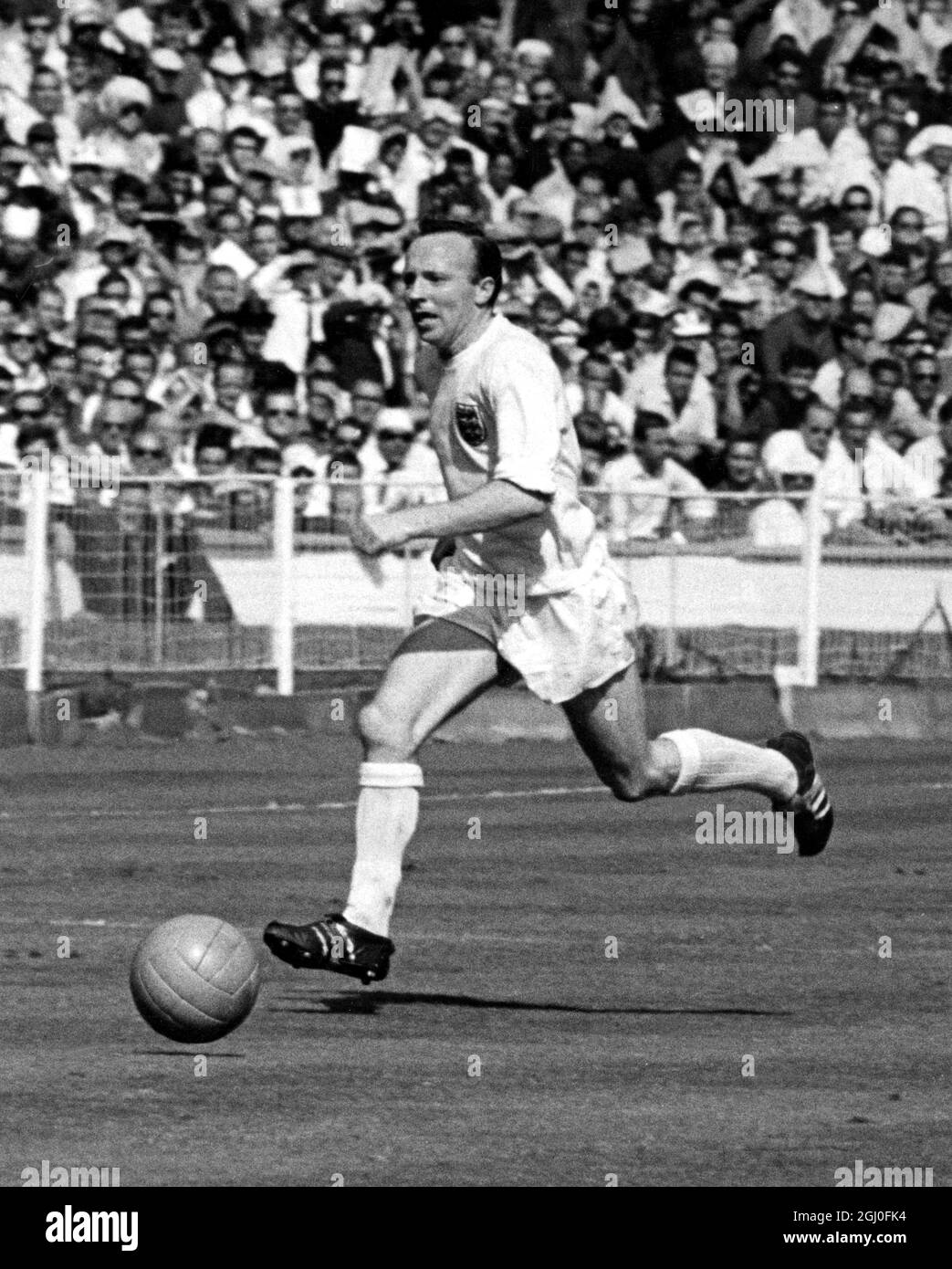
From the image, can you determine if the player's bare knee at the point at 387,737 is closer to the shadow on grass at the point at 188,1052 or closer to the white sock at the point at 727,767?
the white sock at the point at 727,767

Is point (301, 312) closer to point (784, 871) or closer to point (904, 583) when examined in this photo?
point (904, 583)

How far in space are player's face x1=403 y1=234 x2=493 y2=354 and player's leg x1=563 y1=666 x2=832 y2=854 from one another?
1.12 metres

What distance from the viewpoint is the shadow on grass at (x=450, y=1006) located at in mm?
9508

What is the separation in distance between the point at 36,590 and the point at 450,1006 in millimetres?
10181

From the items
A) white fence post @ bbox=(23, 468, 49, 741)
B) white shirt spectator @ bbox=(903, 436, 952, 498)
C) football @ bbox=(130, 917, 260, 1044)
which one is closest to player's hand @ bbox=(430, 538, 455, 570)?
football @ bbox=(130, 917, 260, 1044)

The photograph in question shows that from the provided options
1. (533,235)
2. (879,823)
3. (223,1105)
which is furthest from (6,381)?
(223,1105)

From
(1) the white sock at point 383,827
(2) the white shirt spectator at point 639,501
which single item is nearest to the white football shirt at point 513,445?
(1) the white sock at point 383,827

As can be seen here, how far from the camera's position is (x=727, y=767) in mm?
10422

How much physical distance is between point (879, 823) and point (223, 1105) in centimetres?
800

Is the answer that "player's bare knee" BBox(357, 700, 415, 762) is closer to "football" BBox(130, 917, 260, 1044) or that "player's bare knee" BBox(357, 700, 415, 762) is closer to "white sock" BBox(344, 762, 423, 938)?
"white sock" BBox(344, 762, 423, 938)

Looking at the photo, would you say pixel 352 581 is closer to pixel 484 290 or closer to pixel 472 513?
pixel 484 290

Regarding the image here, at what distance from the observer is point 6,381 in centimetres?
1998

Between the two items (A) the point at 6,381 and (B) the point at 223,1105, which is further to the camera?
(A) the point at 6,381

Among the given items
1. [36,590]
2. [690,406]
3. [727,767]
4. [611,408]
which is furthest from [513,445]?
[690,406]
